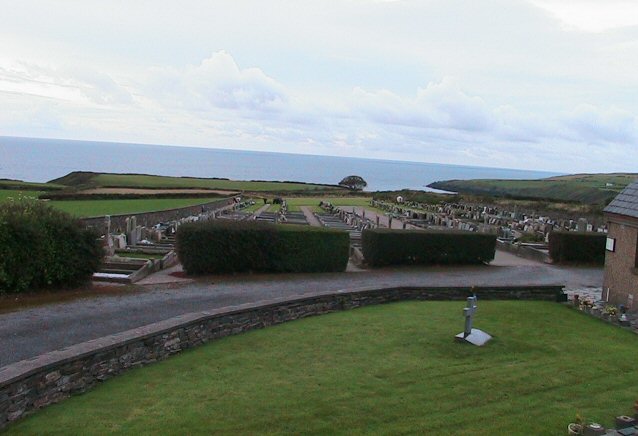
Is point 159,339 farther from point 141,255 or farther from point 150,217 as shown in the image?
point 150,217

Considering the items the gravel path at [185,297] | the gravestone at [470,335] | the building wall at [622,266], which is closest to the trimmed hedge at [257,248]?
the gravel path at [185,297]

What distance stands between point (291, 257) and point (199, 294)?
4948 mm

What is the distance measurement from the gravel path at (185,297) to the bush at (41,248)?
63.5 inches

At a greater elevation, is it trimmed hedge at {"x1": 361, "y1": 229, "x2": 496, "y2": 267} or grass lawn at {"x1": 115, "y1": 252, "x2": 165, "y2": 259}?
trimmed hedge at {"x1": 361, "y1": 229, "x2": 496, "y2": 267}

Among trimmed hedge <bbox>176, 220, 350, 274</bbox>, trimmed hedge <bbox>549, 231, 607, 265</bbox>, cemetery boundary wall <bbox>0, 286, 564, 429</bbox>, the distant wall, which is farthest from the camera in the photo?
the distant wall

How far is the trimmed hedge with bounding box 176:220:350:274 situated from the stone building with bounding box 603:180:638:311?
9.01 meters

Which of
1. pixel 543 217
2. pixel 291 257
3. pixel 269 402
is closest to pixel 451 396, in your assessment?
pixel 269 402

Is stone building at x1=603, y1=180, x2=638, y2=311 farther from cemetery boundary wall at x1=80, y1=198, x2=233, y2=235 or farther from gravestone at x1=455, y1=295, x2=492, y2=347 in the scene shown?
cemetery boundary wall at x1=80, y1=198, x2=233, y2=235

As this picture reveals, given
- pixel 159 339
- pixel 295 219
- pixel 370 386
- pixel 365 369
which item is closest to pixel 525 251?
pixel 295 219

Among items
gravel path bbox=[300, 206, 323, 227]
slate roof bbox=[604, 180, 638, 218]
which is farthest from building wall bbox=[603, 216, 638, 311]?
gravel path bbox=[300, 206, 323, 227]

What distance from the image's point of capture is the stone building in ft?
47.7

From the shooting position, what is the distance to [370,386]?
823 centimetres

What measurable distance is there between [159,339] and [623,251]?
1155cm

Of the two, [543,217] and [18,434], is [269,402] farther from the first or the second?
[543,217]
